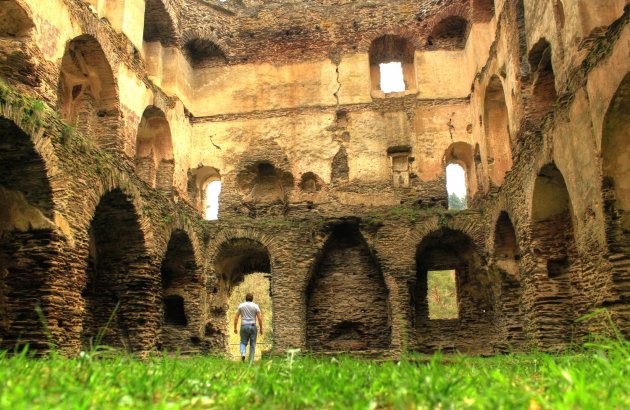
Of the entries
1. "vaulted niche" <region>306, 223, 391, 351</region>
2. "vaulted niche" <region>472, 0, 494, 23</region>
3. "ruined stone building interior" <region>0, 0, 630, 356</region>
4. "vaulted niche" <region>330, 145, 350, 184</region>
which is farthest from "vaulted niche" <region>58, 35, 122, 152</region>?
"vaulted niche" <region>472, 0, 494, 23</region>

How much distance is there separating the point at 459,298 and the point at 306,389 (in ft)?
42.1

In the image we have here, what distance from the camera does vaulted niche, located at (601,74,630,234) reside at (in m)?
7.57

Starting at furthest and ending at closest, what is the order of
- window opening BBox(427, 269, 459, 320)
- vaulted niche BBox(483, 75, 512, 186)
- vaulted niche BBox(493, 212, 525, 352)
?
window opening BBox(427, 269, 459, 320)
vaulted niche BBox(483, 75, 512, 186)
vaulted niche BBox(493, 212, 525, 352)

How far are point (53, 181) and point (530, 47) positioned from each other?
9043 millimetres

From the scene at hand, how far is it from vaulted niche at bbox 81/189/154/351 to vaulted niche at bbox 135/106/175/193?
367 cm

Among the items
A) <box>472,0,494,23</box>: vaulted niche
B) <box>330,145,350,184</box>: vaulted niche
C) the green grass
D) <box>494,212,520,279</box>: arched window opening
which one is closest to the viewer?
the green grass

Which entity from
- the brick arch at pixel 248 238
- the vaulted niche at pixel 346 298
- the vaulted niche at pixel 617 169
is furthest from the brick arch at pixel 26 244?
the vaulted niche at pixel 617 169

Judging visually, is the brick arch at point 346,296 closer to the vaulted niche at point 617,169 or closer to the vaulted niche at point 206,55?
the vaulted niche at point 206,55

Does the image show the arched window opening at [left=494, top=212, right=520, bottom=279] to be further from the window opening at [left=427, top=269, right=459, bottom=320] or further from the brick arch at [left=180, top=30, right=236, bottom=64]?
the window opening at [left=427, top=269, right=459, bottom=320]

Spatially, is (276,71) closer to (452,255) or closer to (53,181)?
(452,255)

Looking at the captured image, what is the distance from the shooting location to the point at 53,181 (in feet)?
28.3

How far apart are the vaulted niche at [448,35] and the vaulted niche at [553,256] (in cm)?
794

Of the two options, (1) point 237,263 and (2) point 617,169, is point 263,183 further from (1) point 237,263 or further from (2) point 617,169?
(2) point 617,169

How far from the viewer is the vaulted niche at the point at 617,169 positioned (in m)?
7.57
